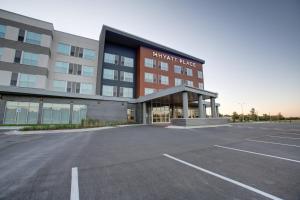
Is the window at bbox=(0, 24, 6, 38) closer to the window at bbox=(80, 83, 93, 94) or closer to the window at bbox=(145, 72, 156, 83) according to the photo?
the window at bbox=(80, 83, 93, 94)

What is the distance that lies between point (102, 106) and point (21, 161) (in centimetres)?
1998

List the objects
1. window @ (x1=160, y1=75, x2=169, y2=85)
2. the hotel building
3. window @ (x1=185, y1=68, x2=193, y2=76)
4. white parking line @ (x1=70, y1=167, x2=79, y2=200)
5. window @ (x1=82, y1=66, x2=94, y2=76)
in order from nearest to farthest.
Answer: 1. white parking line @ (x1=70, y1=167, x2=79, y2=200)
2. the hotel building
3. window @ (x1=82, y1=66, x2=94, y2=76)
4. window @ (x1=160, y1=75, x2=169, y2=85)
5. window @ (x1=185, y1=68, x2=193, y2=76)

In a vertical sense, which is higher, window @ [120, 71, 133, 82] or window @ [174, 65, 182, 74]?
window @ [174, 65, 182, 74]

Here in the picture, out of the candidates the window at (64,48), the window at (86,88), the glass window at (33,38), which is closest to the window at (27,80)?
the glass window at (33,38)

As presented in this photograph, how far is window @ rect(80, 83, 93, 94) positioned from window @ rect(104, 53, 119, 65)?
21.9ft

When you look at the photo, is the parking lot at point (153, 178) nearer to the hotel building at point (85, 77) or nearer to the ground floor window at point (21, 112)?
the hotel building at point (85, 77)

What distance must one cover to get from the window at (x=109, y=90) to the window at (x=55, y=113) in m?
8.09

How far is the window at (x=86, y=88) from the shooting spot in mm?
26775

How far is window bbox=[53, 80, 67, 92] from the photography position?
2486cm

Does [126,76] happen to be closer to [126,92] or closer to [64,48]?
[126,92]

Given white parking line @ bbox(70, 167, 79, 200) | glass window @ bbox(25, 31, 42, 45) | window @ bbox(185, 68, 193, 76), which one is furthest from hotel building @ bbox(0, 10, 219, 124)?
white parking line @ bbox(70, 167, 79, 200)

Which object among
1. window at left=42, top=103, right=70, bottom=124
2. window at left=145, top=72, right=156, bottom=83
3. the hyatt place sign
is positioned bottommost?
window at left=42, top=103, right=70, bottom=124

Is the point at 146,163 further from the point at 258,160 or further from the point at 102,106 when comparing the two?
the point at 102,106

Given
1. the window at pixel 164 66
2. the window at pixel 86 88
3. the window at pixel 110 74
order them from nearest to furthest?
the window at pixel 86 88, the window at pixel 110 74, the window at pixel 164 66
